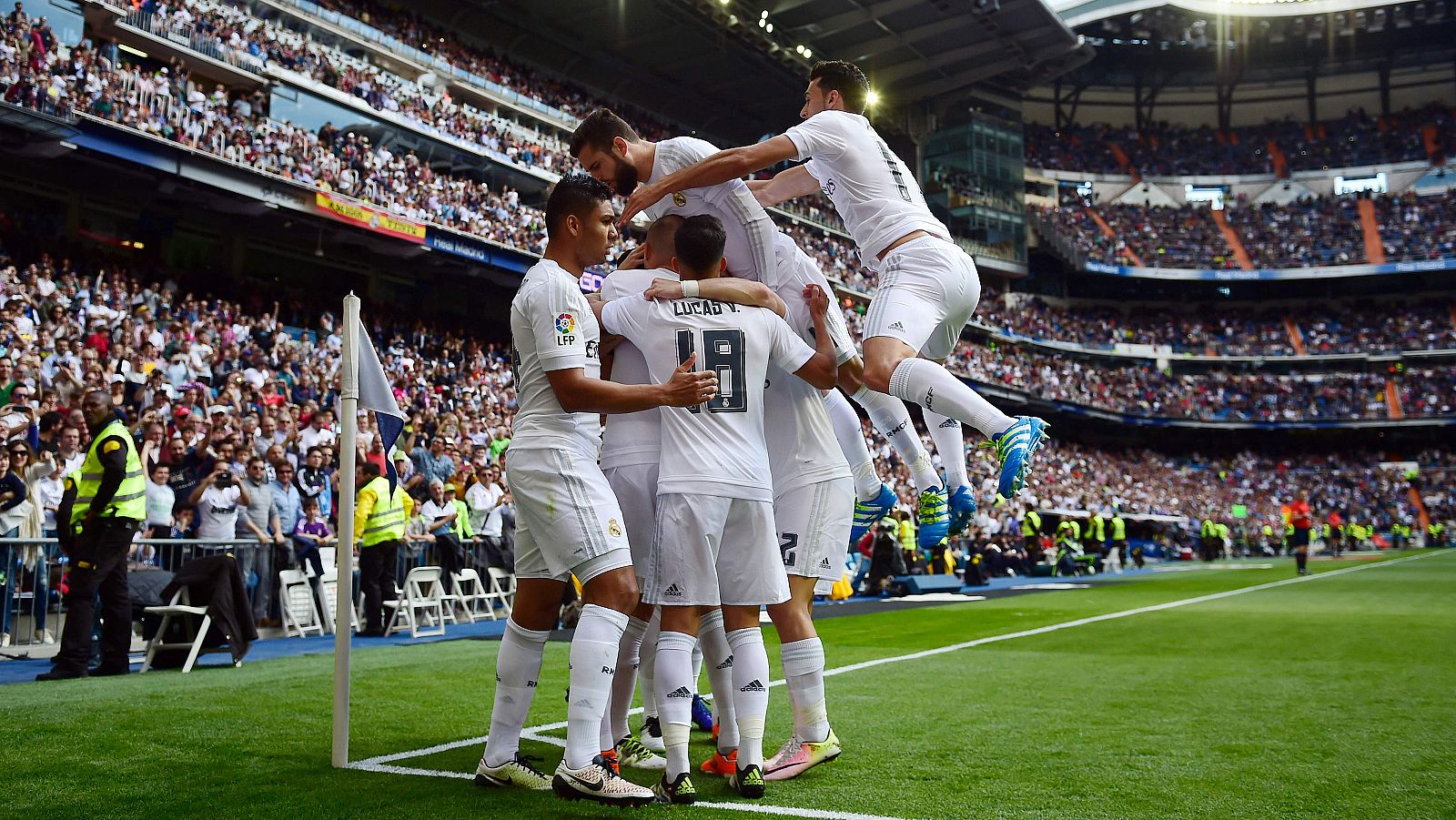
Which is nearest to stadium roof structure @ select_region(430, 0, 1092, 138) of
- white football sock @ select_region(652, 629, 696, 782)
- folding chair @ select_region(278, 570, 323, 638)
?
folding chair @ select_region(278, 570, 323, 638)

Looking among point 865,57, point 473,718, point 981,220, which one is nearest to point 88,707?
point 473,718

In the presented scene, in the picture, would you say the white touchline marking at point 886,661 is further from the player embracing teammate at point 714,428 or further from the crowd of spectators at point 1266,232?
the crowd of spectators at point 1266,232

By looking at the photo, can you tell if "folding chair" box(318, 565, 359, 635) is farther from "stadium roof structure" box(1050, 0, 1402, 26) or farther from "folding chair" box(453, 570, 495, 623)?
"stadium roof structure" box(1050, 0, 1402, 26)

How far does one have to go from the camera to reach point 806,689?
465cm

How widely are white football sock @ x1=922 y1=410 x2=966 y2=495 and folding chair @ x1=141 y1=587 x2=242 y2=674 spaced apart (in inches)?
256

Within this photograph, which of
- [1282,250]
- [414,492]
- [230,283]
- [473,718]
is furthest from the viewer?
[1282,250]

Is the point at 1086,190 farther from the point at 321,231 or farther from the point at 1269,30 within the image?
the point at 321,231

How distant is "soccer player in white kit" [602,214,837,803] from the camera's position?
4.25 metres

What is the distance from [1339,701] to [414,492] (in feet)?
39.4

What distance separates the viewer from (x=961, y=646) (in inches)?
416

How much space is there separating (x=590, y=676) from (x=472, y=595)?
1081 cm

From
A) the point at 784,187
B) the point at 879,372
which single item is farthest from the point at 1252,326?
the point at 879,372

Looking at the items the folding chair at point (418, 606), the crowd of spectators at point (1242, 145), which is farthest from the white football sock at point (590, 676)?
the crowd of spectators at point (1242, 145)

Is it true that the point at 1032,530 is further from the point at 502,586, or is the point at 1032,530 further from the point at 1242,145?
the point at 1242,145
